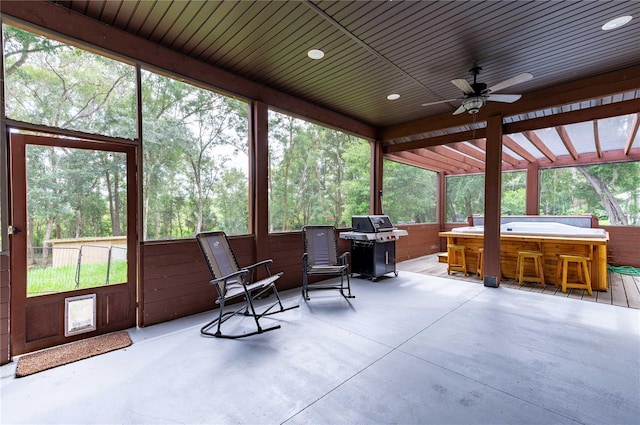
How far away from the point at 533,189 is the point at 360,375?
8.19 m

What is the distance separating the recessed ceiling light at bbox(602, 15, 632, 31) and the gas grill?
3.61m

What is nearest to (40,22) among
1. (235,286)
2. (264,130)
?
(264,130)

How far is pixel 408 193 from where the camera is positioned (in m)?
8.37

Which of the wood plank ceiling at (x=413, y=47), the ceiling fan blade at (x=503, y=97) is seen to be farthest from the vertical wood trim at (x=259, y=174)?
the ceiling fan blade at (x=503, y=97)

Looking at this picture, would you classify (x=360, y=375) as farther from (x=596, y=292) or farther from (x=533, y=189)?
(x=533, y=189)

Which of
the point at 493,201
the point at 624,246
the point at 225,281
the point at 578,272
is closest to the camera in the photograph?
the point at 225,281

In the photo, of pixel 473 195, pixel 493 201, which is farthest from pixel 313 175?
pixel 473 195

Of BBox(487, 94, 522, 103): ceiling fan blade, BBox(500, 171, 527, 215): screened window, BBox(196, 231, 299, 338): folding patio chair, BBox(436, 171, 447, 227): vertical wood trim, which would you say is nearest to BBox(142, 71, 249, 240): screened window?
BBox(196, 231, 299, 338): folding patio chair

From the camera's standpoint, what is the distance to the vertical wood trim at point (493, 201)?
4.71 metres

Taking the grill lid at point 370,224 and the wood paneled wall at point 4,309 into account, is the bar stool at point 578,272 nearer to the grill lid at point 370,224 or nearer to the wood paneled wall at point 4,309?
the grill lid at point 370,224

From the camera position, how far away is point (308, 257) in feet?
14.3

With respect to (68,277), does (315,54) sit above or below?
above

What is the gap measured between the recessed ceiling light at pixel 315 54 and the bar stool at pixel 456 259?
441 centimetres

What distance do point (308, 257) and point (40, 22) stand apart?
382 centimetres
